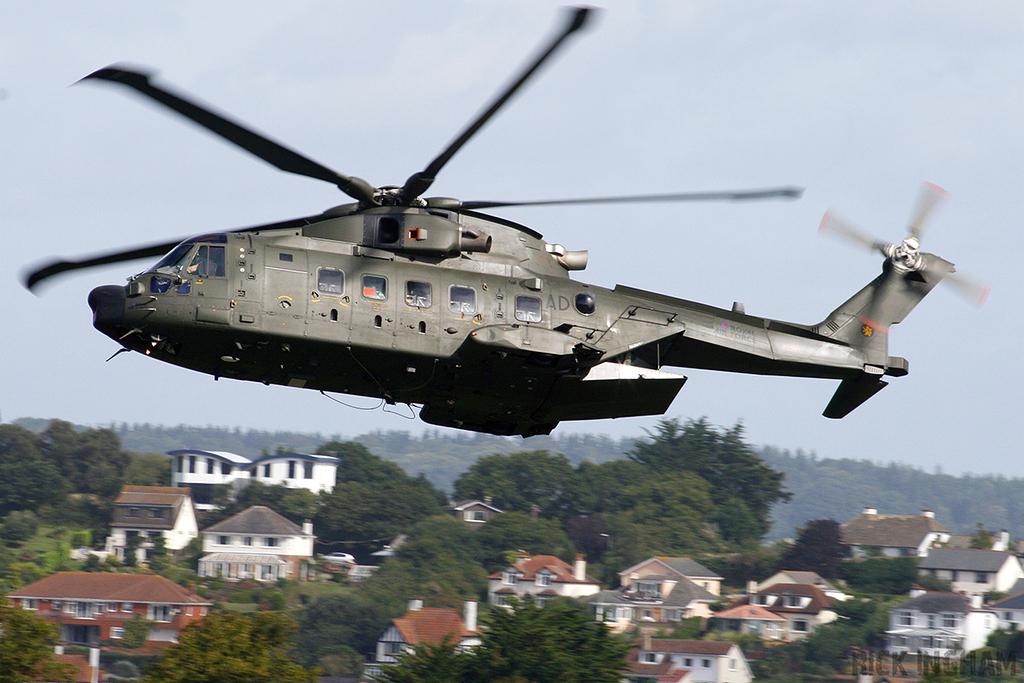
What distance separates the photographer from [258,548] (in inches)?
4970

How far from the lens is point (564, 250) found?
2644 cm

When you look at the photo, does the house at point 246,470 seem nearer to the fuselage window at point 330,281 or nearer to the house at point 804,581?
the house at point 804,581

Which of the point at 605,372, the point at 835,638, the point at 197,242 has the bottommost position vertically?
the point at 835,638

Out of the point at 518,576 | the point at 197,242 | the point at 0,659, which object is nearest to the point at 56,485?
the point at 518,576

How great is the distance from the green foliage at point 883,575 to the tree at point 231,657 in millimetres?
89626

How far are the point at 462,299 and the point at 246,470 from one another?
16609 centimetres

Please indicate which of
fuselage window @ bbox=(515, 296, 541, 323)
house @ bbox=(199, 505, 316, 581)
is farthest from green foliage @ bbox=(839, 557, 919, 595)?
fuselage window @ bbox=(515, 296, 541, 323)

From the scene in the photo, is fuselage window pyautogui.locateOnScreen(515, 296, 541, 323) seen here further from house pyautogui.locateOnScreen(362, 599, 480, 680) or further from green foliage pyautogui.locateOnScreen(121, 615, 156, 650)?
green foliage pyautogui.locateOnScreen(121, 615, 156, 650)

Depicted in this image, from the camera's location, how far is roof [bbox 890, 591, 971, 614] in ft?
334

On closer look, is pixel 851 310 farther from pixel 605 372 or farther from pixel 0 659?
pixel 0 659

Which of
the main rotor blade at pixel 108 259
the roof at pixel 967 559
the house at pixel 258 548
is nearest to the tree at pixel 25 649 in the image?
the main rotor blade at pixel 108 259

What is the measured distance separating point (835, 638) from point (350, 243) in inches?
3318

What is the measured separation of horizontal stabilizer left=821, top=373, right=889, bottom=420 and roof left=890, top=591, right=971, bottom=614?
78928 mm

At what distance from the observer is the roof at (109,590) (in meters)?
93.9
